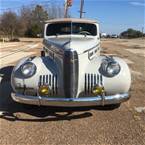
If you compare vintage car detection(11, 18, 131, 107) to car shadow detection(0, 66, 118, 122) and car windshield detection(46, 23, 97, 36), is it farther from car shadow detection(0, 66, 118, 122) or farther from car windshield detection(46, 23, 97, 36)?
car windshield detection(46, 23, 97, 36)

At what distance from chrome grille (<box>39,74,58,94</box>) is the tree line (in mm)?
51801

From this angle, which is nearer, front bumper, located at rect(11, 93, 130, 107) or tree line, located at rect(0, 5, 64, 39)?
front bumper, located at rect(11, 93, 130, 107)

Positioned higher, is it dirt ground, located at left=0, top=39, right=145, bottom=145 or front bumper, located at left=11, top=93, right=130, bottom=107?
front bumper, located at left=11, top=93, right=130, bottom=107

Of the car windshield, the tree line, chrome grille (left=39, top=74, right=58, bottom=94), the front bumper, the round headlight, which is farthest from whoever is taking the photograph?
the tree line

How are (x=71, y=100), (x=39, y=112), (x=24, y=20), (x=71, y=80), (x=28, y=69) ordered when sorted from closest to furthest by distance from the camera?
(x=71, y=100), (x=71, y=80), (x=28, y=69), (x=39, y=112), (x=24, y=20)

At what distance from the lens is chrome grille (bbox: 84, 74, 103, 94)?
717 centimetres

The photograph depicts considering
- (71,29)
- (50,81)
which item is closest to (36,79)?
(50,81)

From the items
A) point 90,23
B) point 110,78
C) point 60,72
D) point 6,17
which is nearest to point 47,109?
point 60,72

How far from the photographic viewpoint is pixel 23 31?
7438cm

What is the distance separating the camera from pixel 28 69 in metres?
7.40

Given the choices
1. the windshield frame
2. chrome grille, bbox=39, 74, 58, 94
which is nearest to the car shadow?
chrome grille, bbox=39, 74, 58, 94

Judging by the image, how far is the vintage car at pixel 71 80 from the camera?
7.04 m

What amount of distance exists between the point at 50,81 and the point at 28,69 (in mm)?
524

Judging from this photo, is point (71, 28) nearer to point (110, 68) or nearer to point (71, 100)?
point (110, 68)
